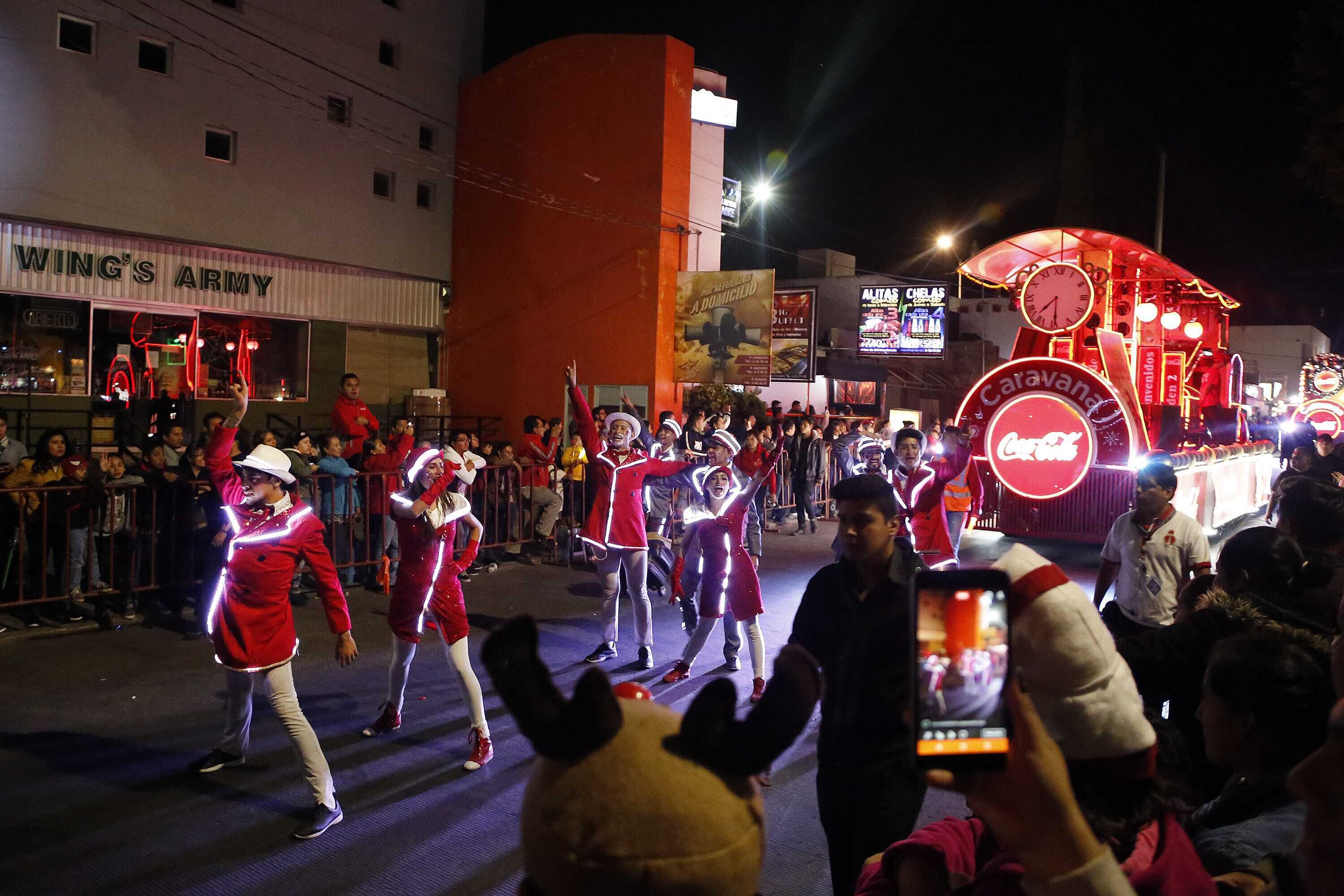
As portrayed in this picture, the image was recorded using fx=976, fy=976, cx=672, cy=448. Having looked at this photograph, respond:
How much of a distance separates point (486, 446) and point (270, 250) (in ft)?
30.1

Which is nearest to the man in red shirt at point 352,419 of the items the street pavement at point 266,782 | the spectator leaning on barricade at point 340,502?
the spectator leaning on barricade at point 340,502

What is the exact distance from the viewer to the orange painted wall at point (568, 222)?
67.5 ft

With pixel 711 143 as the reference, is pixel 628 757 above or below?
below

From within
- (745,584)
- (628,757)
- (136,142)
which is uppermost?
(136,142)

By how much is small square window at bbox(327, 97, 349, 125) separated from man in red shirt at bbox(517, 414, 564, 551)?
11.3 meters

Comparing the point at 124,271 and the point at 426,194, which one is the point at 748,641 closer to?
the point at 124,271

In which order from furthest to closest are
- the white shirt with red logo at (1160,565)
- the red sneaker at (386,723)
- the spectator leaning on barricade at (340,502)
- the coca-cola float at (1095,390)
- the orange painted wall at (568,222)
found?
the orange painted wall at (568,222)
the coca-cola float at (1095,390)
the spectator leaning on barricade at (340,502)
the red sneaker at (386,723)
the white shirt with red logo at (1160,565)

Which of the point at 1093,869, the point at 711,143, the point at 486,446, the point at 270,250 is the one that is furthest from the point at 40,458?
the point at 711,143

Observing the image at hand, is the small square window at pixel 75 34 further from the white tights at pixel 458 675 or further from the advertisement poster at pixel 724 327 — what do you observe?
the white tights at pixel 458 675

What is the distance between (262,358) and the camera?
66.8ft

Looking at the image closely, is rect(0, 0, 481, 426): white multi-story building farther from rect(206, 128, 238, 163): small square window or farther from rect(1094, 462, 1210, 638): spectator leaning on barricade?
rect(1094, 462, 1210, 638): spectator leaning on barricade

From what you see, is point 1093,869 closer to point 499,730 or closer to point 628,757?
point 628,757

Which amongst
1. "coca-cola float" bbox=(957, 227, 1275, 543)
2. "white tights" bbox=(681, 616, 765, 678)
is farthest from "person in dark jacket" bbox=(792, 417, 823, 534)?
"white tights" bbox=(681, 616, 765, 678)

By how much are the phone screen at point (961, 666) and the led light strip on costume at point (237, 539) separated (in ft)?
15.1
